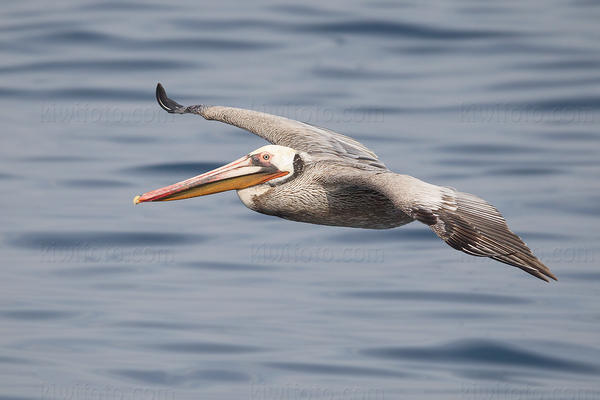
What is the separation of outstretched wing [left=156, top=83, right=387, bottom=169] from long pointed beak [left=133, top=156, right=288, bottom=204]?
0.72 meters

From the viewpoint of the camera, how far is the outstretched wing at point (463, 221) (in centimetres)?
812

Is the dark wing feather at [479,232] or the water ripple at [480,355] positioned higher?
the dark wing feather at [479,232]

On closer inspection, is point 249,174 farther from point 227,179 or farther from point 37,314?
point 37,314

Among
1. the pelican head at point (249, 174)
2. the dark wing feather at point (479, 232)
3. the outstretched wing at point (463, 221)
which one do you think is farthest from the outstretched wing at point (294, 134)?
the dark wing feather at point (479, 232)

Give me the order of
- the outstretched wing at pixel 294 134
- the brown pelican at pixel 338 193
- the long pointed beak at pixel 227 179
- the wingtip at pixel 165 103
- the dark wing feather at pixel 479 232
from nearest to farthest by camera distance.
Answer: the dark wing feather at pixel 479 232, the brown pelican at pixel 338 193, the long pointed beak at pixel 227 179, the outstretched wing at pixel 294 134, the wingtip at pixel 165 103

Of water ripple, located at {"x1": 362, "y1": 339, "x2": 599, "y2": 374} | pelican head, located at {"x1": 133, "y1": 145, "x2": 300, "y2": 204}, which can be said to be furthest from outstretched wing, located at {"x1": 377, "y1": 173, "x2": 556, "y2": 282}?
water ripple, located at {"x1": 362, "y1": 339, "x2": 599, "y2": 374}

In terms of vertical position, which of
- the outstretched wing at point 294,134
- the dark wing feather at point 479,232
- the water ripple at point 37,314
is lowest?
the water ripple at point 37,314

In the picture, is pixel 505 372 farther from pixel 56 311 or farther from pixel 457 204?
pixel 56 311

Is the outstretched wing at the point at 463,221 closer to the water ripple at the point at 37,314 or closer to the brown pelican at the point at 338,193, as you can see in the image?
the brown pelican at the point at 338,193

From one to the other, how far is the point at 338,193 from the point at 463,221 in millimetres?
1697

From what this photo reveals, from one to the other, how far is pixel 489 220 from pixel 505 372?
3.76 metres

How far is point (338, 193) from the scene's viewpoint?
9.95m

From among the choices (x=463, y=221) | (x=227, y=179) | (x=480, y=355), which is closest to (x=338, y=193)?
(x=227, y=179)

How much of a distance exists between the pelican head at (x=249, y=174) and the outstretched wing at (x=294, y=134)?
56 centimetres
